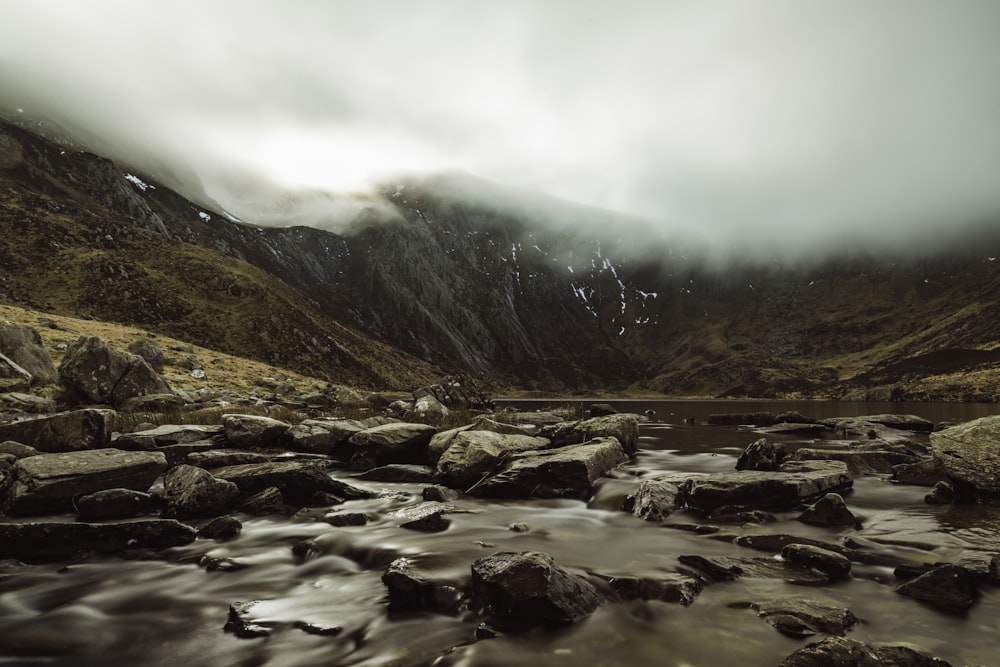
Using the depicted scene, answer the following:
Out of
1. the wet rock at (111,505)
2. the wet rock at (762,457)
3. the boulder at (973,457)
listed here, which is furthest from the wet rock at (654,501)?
the wet rock at (111,505)

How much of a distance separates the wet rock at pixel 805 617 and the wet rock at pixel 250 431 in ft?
66.3

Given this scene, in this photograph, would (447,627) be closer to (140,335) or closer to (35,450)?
(35,450)

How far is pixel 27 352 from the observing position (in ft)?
114

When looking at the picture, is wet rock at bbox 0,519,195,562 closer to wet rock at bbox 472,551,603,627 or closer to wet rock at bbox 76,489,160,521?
wet rock at bbox 76,489,160,521

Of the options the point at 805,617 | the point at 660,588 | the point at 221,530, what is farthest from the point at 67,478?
the point at 805,617

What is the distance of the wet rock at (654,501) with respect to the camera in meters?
13.7

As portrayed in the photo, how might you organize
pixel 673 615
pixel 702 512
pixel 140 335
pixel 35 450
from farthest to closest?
pixel 140 335, pixel 35 450, pixel 702 512, pixel 673 615

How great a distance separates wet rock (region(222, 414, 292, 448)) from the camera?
20969 millimetres

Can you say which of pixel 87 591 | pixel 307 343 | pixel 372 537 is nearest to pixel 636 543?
pixel 372 537

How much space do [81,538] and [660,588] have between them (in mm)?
12213

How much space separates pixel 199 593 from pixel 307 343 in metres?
129

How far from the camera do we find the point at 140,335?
2997 inches

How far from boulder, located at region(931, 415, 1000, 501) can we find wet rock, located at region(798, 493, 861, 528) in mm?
4668

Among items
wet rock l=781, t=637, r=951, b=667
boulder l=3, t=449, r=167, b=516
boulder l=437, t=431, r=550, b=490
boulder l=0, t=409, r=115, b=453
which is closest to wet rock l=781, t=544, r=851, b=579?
wet rock l=781, t=637, r=951, b=667
